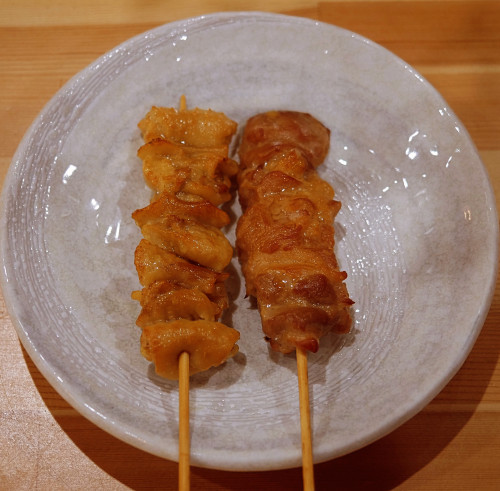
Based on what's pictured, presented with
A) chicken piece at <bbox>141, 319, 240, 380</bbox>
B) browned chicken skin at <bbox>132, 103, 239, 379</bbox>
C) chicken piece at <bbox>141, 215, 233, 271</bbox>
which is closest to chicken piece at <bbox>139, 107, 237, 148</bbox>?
browned chicken skin at <bbox>132, 103, 239, 379</bbox>

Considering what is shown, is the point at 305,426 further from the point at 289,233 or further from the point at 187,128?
the point at 187,128

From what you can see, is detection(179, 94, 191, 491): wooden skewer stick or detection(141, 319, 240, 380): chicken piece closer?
detection(179, 94, 191, 491): wooden skewer stick

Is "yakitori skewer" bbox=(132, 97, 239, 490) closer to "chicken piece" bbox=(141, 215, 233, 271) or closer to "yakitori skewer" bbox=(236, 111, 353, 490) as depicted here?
"chicken piece" bbox=(141, 215, 233, 271)

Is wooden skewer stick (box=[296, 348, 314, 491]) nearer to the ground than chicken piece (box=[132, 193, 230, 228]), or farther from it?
nearer to the ground

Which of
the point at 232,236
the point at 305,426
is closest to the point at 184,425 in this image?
the point at 305,426

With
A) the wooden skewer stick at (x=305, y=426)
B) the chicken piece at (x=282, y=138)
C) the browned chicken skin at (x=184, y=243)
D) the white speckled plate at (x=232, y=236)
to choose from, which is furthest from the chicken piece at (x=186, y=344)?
the chicken piece at (x=282, y=138)

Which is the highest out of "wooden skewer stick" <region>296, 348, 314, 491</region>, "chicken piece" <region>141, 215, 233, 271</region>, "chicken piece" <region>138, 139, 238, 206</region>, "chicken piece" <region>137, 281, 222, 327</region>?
"chicken piece" <region>138, 139, 238, 206</region>

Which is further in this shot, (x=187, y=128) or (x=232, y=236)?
(x=232, y=236)

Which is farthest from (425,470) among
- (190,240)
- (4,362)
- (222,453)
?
(4,362)
